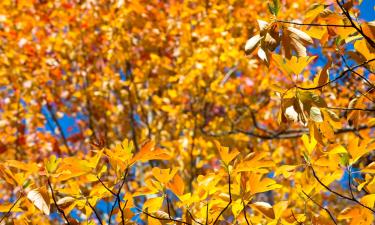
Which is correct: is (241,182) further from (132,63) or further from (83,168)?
(132,63)

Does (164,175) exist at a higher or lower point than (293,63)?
lower

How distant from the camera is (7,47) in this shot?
644 cm

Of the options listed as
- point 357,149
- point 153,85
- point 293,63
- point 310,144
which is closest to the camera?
point 293,63

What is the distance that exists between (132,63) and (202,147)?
222cm

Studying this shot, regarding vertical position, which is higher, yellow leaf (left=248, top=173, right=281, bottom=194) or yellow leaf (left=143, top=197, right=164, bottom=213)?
yellow leaf (left=248, top=173, right=281, bottom=194)

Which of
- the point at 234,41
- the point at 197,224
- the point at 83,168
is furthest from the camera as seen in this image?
the point at 234,41

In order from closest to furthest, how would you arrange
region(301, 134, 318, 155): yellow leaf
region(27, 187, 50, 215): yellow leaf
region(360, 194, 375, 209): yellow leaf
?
1. region(27, 187, 50, 215): yellow leaf
2. region(360, 194, 375, 209): yellow leaf
3. region(301, 134, 318, 155): yellow leaf

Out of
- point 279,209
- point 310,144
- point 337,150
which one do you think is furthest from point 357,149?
point 279,209

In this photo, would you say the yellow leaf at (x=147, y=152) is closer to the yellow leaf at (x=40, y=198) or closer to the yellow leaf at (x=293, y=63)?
the yellow leaf at (x=40, y=198)

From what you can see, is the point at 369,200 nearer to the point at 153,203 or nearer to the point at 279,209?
the point at 279,209

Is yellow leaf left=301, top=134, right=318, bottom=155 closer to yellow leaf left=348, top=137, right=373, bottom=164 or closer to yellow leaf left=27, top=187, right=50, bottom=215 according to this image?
yellow leaf left=348, top=137, right=373, bottom=164

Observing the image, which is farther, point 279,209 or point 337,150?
point 279,209

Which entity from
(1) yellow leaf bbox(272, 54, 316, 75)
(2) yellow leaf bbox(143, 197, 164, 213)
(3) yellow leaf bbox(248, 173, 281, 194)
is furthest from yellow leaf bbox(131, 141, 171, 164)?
(1) yellow leaf bbox(272, 54, 316, 75)

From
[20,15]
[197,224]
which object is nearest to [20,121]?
[20,15]
